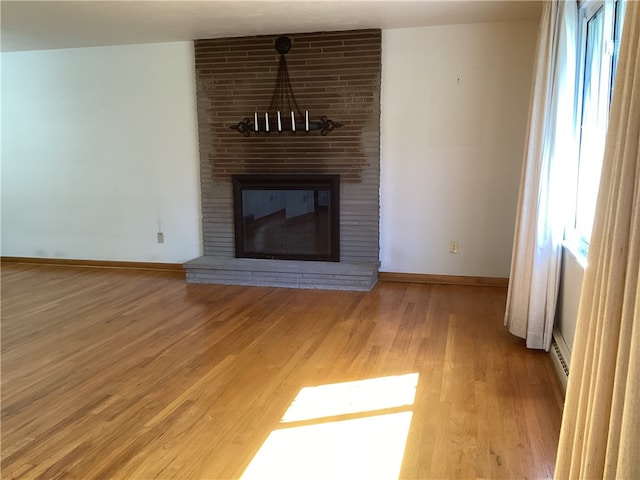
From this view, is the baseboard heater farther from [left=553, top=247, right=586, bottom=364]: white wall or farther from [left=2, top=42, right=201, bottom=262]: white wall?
[left=2, top=42, right=201, bottom=262]: white wall

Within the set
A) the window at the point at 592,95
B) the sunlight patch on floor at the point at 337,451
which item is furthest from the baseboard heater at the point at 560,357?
the sunlight patch on floor at the point at 337,451

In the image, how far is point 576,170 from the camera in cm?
286

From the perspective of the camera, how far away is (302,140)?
183 inches

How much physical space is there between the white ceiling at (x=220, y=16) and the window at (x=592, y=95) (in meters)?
0.97

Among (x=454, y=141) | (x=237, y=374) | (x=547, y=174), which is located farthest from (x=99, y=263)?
(x=547, y=174)

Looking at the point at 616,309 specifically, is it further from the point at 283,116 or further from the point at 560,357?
the point at 283,116

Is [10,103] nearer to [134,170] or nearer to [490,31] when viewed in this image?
[134,170]

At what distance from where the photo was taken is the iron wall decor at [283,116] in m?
4.55

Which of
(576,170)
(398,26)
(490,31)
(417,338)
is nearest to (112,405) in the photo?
(417,338)

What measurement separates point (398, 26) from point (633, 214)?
3.65m

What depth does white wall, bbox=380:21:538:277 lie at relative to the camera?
4.23 m

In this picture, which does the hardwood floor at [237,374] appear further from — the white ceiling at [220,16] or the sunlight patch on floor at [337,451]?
the white ceiling at [220,16]

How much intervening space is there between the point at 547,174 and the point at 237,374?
204 cm

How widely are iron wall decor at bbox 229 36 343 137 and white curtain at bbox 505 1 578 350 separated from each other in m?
1.97
